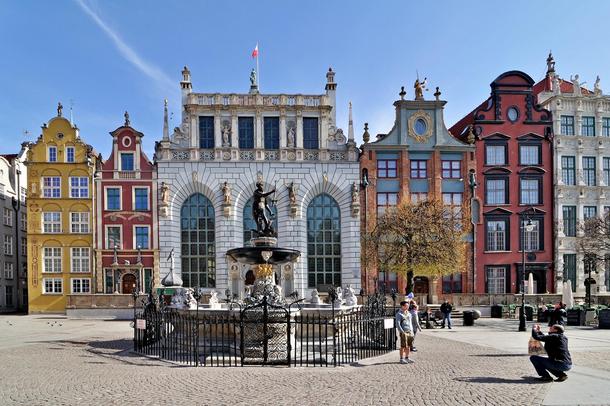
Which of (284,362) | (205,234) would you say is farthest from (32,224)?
(284,362)

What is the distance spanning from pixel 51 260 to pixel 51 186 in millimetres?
5675

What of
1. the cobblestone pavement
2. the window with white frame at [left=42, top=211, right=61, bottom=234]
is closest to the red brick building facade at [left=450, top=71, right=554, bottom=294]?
the cobblestone pavement

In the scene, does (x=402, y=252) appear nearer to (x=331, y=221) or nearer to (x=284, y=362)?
(x=331, y=221)

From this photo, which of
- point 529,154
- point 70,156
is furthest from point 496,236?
point 70,156

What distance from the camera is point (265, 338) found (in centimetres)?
1395

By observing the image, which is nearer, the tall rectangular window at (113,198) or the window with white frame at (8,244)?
the tall rectangular window at (113,198)

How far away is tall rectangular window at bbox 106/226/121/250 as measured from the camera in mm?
40000

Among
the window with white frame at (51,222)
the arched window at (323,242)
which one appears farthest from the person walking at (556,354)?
the window with white frame at (51,222)

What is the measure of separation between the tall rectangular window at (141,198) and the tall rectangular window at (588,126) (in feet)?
116

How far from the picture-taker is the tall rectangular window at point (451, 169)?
138 feet

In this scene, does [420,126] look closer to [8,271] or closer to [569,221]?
[569,221]

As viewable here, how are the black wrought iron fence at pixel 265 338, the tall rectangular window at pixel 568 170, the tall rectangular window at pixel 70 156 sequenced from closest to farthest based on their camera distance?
the black wrought iron fence at pixel 265 338 → the tall rectangular window at pixel 70 156 → the tall rectangular window at pixel 568 170

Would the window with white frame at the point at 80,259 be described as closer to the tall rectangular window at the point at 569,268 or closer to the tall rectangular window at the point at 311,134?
the tall rectangular window at the point at 311,134

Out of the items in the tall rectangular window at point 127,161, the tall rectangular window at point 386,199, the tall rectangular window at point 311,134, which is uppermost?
the tall rectangular window at point 311,134
